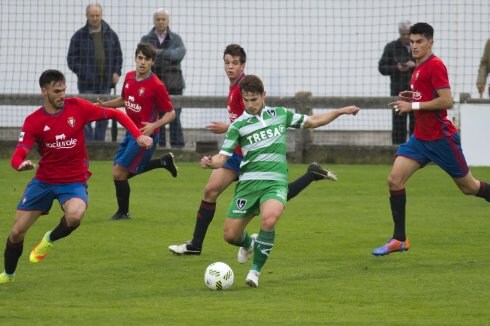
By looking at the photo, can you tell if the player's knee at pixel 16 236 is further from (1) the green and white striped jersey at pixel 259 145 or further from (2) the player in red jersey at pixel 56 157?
(1) the green and white striped jersey at pixel 259 145

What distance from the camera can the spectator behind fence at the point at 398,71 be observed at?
72.0 feet

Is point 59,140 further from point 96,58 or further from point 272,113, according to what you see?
point 96,58

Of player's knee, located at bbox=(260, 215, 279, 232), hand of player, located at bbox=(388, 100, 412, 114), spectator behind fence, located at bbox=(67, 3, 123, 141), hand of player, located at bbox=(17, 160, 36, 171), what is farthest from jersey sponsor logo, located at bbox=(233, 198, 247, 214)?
spectator behind fence, located at bbox=(67, 3, 123, 141)

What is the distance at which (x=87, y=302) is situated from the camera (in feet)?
31.8

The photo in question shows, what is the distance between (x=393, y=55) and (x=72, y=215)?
40.1 feet

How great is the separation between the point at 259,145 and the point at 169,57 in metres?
11.5

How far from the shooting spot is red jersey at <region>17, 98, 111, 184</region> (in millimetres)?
10820

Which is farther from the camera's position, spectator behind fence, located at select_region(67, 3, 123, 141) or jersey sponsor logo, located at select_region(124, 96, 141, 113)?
spectator behind fence, located at select_region(67, 3, 123, 141)

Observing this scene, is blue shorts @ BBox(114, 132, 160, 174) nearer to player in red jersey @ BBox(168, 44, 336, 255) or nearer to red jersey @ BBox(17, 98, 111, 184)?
player in red jersey @ BBox(168, 44, 336, 255)

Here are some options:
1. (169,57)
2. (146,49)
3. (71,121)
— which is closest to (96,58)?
(169,57)

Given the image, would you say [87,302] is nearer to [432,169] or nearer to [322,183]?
[322,183]

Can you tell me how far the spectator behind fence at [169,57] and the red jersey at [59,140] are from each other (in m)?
10.5

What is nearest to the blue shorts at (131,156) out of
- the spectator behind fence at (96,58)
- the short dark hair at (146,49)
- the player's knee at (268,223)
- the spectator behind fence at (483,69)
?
the short dark hair at (146,49)

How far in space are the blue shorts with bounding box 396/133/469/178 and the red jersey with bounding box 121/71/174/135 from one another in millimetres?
3772
